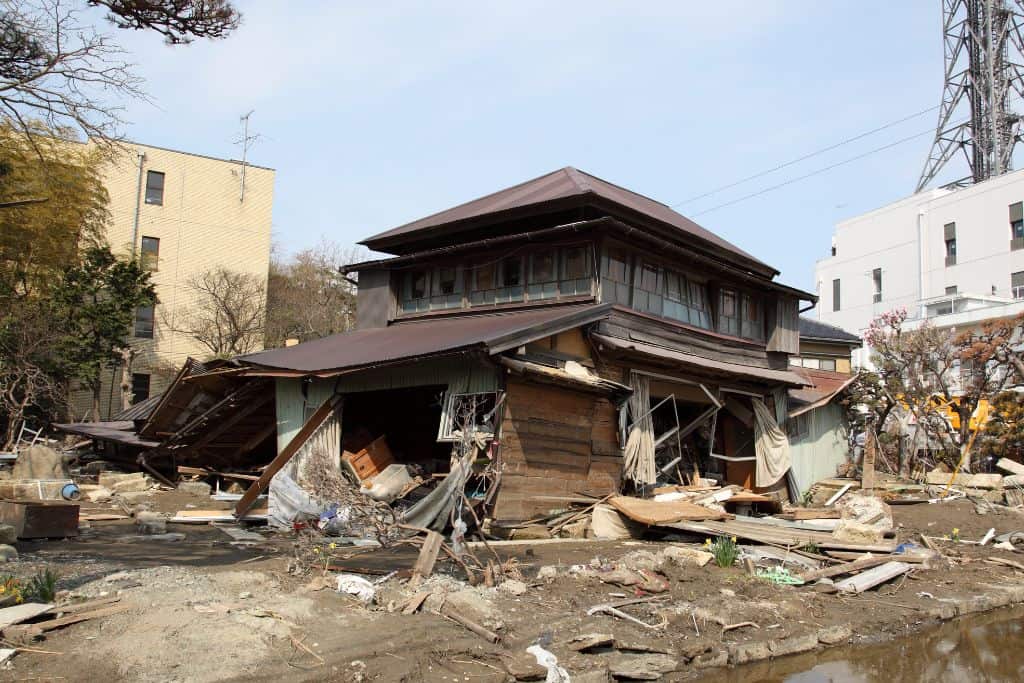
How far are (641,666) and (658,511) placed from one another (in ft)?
21.1

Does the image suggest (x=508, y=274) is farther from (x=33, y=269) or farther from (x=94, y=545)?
(x=33, y=269)

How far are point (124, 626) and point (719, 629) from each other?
5839 mm

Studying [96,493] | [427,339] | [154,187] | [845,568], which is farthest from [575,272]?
[154,187]

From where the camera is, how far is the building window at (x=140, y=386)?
31814mm

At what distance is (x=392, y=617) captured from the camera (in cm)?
760

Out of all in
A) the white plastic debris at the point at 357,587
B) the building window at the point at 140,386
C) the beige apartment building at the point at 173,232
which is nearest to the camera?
the white plastic debris at the point at 357,587

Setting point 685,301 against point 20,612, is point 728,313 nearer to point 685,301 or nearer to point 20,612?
point 685,301

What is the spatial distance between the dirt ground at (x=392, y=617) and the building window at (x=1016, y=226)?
104ft

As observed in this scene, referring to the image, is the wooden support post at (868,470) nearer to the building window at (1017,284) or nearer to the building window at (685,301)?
the building window at (685,301)

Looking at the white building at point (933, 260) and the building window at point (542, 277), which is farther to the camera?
the white building at point (933, 260)

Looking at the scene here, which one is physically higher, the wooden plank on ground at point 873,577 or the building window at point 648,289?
the building window at point 648,289

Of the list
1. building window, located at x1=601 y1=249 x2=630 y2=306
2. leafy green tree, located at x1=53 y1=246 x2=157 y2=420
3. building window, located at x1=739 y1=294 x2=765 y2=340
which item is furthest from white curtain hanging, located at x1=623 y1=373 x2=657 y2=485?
leafy green tree, located at x1=53 y1=246 x2=157 y2=420

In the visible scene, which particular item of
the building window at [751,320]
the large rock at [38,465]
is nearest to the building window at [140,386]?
the large rock at [38,465]

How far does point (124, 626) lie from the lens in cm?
658
